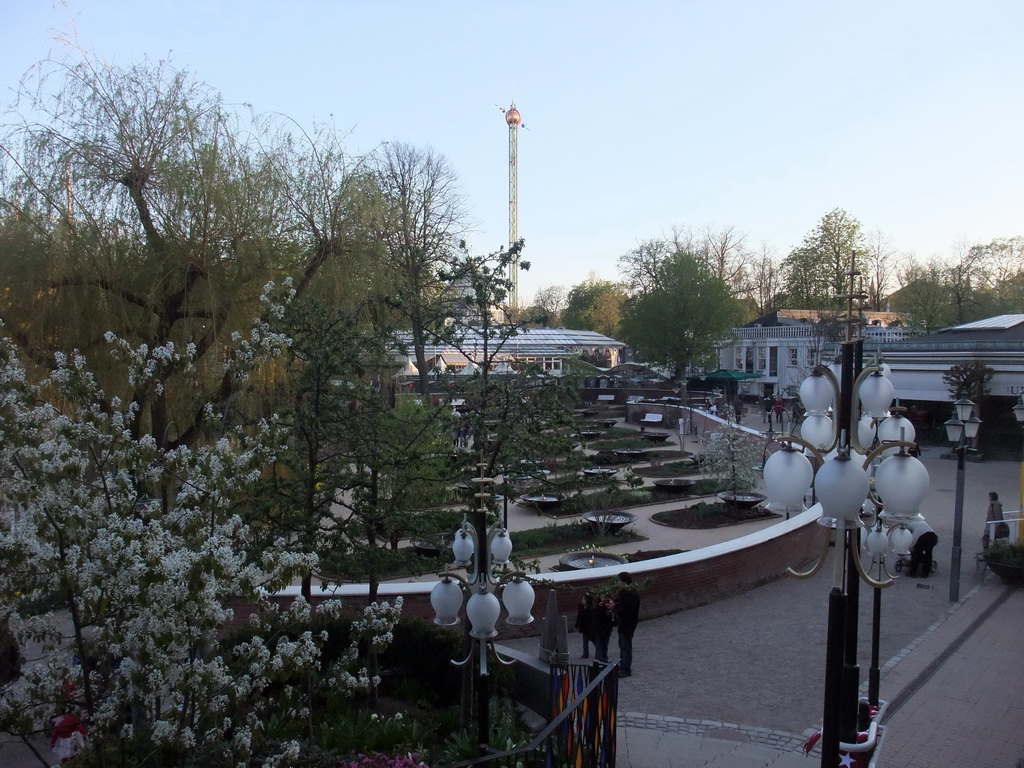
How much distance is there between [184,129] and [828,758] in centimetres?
1107

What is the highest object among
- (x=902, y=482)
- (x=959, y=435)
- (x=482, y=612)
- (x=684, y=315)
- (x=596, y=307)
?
(x=596, y=307)

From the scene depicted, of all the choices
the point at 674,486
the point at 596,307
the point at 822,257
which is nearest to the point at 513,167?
the point at 596,307

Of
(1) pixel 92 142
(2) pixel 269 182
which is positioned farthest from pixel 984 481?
(1) pixel 92 142

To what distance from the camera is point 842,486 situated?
4191 millimetres

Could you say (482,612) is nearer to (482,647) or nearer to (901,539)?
(482,647)

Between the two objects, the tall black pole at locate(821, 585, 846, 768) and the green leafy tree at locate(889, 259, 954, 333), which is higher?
the green leafy tree at locate(889, 259, 954, 333)

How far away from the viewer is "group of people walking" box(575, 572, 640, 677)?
945 cm

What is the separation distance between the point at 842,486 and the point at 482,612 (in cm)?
280

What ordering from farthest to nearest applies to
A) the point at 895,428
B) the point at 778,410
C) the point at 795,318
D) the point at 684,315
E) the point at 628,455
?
the point at 795,318 < the point at 684,315 < the point at 778,410 < the point at 628,455 < the point at 895,428

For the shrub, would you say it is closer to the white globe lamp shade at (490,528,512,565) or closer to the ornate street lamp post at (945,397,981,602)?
the ornate street lamp post at (945,397,981,602)

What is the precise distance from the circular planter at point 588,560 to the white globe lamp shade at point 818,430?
838 cm

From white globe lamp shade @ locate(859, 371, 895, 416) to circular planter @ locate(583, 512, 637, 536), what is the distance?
11072mm

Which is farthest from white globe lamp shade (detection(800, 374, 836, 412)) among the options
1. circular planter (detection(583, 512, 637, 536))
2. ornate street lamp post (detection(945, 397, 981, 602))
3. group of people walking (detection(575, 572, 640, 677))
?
circular planter (detection(583, 512, 637, 536))

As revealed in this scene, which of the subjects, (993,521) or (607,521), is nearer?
(993,521)
